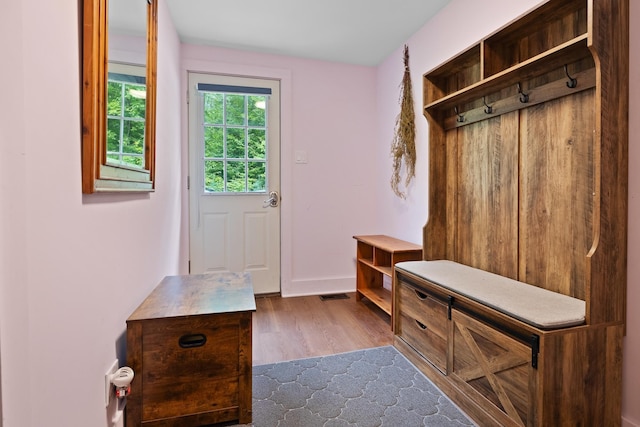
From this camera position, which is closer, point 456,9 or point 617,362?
point 617,362

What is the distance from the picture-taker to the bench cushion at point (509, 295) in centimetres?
122

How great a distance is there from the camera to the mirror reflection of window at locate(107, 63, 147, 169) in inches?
48.2

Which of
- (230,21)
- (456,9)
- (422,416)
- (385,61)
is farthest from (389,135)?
(422,416)

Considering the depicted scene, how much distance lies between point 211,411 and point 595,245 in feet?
5.28

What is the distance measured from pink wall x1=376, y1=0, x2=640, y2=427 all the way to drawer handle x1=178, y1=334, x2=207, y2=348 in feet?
5.42

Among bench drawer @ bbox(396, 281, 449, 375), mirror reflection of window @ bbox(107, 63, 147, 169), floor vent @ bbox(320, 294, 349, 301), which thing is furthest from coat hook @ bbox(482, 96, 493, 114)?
floor vent @ bbox(320, 294, 349, 301)

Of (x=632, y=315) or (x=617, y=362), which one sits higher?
(x=632, y=315)

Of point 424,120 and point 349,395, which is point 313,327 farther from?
point 424,120

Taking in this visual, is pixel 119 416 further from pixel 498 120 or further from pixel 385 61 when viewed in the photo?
pixel 385 61

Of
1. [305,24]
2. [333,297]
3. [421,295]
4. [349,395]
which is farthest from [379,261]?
[305,24]

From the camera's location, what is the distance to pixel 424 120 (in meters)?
2.68

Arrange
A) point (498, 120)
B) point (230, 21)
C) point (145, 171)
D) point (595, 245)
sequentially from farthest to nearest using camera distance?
point (230, 21), point (498, 120), point (145, 171), point (595, 245)

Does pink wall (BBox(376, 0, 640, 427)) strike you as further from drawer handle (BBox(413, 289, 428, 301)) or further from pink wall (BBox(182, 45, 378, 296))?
drawer handle (BBox(413, 289, 428, 301))

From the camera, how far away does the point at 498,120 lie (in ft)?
6.15
